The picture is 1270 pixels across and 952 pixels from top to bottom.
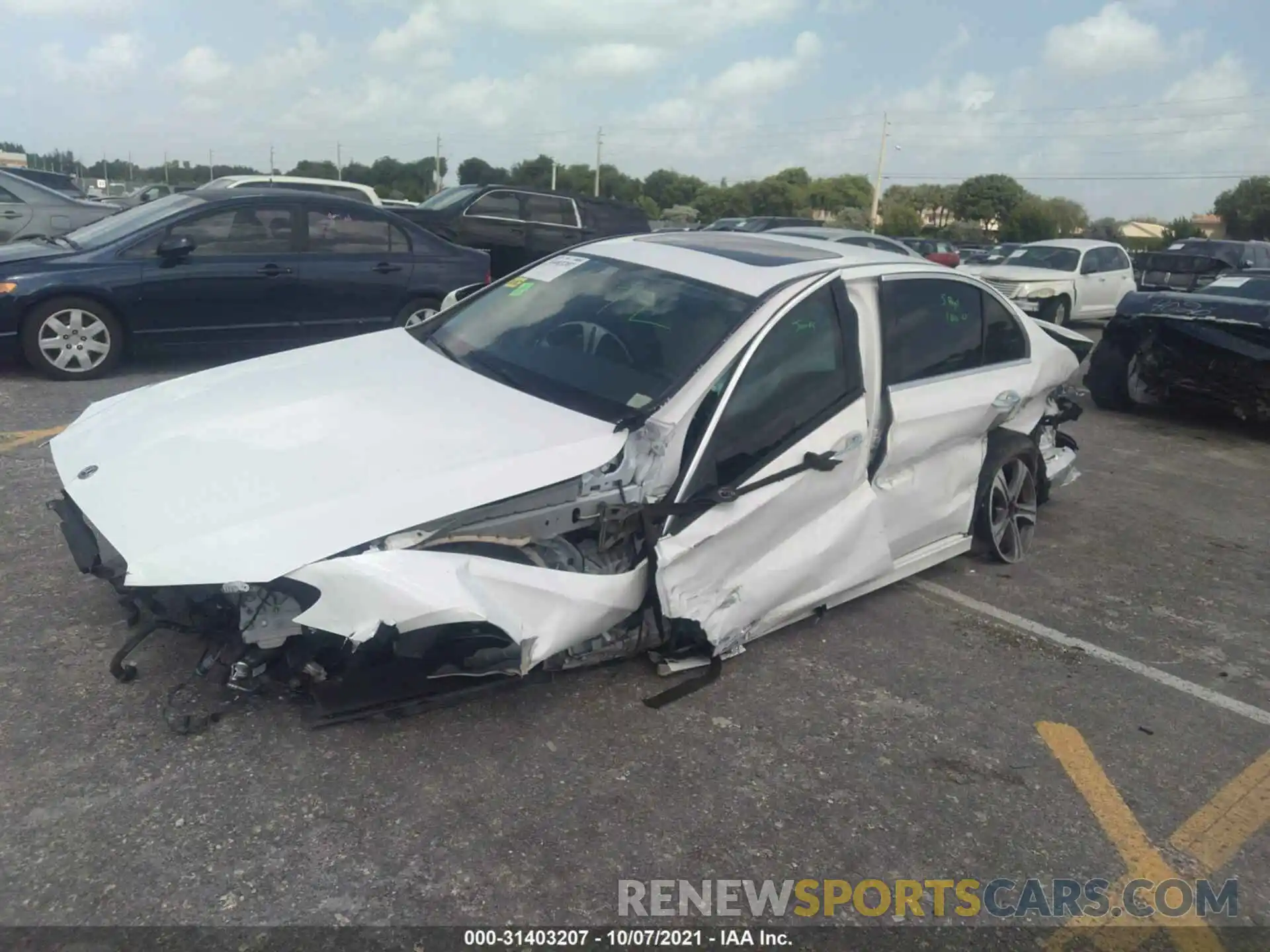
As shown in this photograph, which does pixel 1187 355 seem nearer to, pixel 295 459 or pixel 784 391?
→ pixel 784 391

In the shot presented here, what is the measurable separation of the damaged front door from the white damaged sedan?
11mm

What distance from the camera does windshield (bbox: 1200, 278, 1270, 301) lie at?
8742mm

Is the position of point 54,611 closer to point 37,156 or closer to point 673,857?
point 673,857

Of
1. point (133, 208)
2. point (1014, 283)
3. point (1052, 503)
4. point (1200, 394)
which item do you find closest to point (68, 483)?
point (1052, 503)

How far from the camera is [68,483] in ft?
10.9

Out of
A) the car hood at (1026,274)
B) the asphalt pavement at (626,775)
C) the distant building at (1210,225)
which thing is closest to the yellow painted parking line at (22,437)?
the asphalt pavement at (626,775)

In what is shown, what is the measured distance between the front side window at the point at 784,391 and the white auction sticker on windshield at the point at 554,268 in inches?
46.0

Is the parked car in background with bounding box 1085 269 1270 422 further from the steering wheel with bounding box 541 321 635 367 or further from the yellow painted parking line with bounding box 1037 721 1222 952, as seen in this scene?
the steering wheel with bounding box 541 321 635 367

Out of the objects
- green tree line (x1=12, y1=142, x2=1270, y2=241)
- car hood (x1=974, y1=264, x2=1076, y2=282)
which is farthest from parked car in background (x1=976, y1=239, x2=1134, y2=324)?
green tree line (x1=12, y1=142, x2=1270, y2=241)

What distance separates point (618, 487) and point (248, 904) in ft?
5.40

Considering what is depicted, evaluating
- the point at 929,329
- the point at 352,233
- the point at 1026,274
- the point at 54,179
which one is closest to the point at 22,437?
the point at 352,233

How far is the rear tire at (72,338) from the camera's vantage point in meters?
7.33

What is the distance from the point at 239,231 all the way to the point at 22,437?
109 inches

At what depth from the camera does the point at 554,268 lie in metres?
4.72
